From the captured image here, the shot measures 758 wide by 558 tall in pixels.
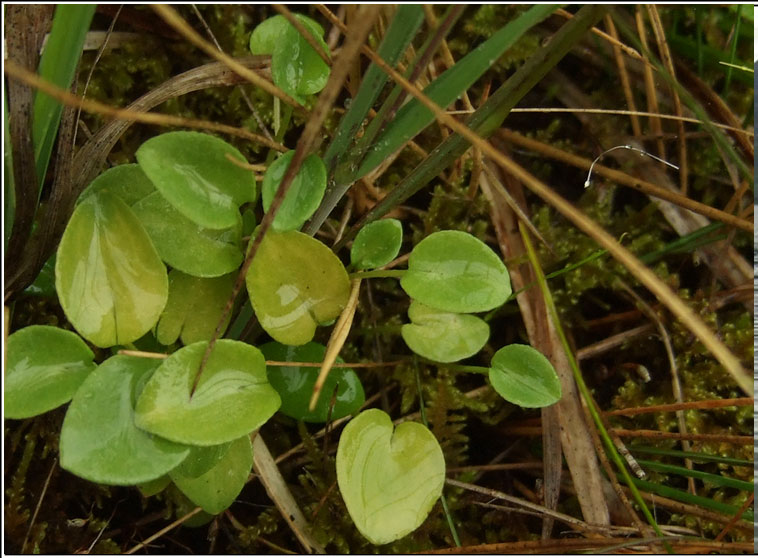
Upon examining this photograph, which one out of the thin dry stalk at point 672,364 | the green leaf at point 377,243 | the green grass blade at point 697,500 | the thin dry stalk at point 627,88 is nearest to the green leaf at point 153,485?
the green leaf at point 377,243

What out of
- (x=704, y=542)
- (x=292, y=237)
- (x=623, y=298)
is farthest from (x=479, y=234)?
(x=704, y=542)

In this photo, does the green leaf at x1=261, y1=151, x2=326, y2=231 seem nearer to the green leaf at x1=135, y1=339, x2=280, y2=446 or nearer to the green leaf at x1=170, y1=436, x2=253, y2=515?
the green leaf at x1=135, y1=339, x2=280, y2=446

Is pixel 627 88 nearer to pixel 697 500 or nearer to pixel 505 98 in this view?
pixel 505 98

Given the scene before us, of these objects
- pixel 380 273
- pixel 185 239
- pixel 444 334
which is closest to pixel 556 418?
pixel 444 334

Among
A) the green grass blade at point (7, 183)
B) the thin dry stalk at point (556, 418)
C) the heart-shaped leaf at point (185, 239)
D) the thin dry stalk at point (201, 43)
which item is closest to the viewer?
the thin dry stalk at point (201, 43)

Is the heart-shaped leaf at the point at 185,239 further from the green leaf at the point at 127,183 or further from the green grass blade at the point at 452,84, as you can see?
the green grass blade at the point at 452,84

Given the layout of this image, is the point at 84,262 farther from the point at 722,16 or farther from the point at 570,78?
the point at 722,16

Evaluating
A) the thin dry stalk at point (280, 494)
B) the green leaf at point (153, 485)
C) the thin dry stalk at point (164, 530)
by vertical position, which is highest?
the green leaf at point (153, 485)
